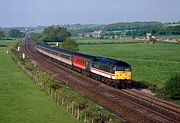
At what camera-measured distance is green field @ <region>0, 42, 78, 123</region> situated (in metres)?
30.2

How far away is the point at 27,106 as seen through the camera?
35.3m

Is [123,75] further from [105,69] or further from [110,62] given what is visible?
[105,69]

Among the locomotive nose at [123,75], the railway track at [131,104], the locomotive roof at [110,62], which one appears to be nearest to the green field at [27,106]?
the railway track at [131,104]

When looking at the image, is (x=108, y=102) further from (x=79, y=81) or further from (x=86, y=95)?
(x=79, y=81)

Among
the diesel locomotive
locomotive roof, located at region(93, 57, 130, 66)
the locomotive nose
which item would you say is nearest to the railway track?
the diesel locomotive

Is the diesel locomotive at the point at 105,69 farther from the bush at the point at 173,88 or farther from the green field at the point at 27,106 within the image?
the green field at the point at 27,106

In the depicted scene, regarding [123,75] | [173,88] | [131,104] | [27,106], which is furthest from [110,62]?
[27,106]

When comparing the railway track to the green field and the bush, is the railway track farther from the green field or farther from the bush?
the green field

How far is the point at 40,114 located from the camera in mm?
32031

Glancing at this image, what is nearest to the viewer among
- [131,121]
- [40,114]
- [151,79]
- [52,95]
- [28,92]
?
[131,121]

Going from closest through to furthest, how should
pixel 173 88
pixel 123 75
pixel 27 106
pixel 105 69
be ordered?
pixel 27 106 < pixel 173 88 < pixel 123 75 < pixel 105 69

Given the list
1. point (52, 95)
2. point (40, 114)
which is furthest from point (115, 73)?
point (40, 114)

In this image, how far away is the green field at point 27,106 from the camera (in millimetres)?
30203

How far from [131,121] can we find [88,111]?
10.7ft
